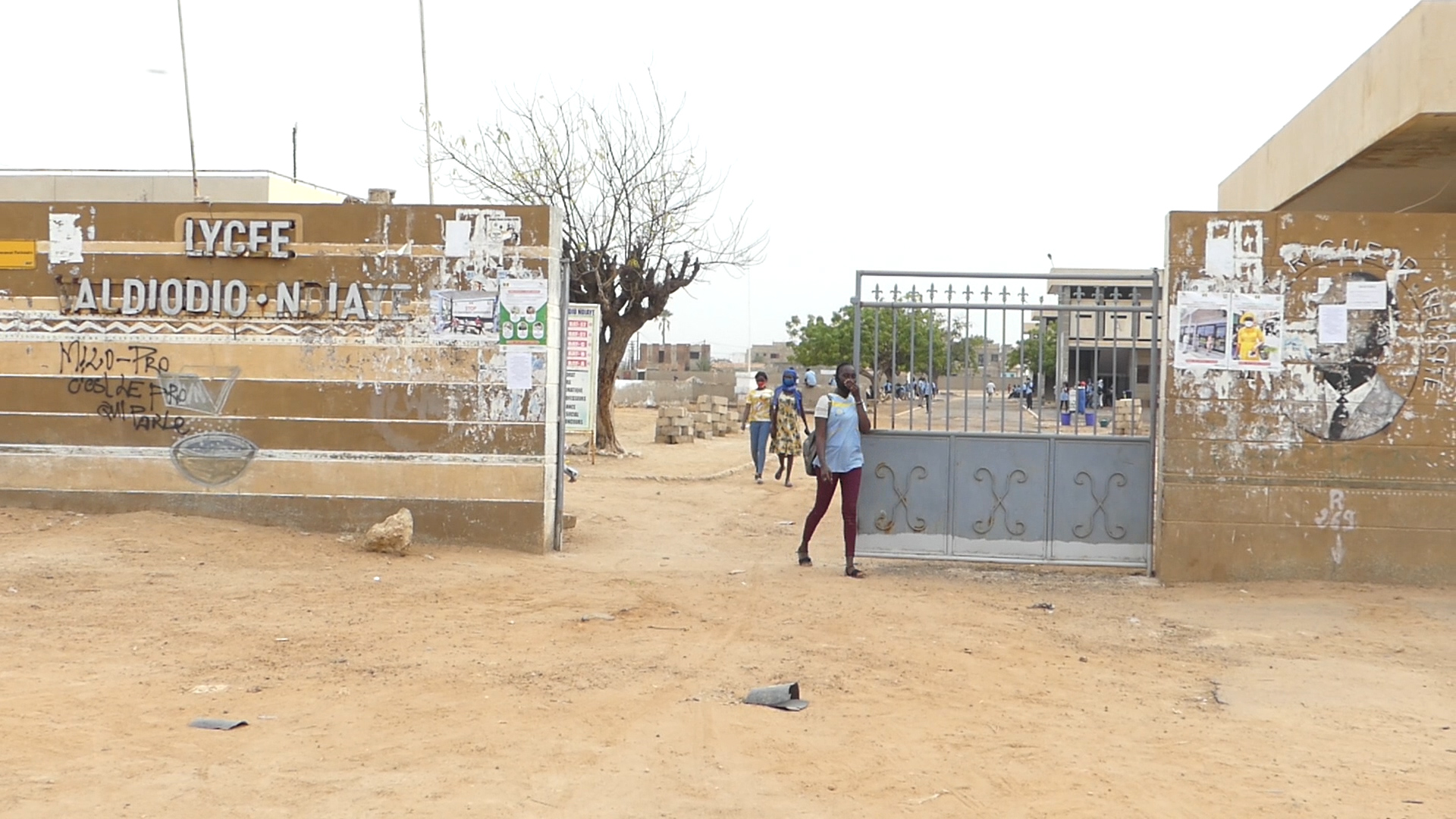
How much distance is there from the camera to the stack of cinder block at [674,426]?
28.1 m

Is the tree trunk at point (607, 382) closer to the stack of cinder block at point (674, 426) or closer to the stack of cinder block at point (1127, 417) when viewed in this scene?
the stack of cinder block at point (674, 426)

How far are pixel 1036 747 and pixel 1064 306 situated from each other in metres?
4.57

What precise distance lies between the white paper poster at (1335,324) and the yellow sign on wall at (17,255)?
10273 mm

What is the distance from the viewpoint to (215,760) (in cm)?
518

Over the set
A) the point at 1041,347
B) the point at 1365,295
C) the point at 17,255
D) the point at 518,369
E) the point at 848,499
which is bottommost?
the point at 848,499

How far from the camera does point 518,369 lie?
34.8ft

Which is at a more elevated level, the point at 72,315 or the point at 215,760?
the point at 72,315

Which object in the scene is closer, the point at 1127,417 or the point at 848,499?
the point at 848,499

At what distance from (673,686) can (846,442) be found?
3.62 metres

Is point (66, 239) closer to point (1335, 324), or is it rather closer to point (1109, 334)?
point (1109, 334)

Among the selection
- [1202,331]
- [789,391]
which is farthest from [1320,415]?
[789,391]

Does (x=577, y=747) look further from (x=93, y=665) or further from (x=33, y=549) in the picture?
(x=33, y=549)

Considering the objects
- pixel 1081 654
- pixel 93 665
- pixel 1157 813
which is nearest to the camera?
pixel 1157 813

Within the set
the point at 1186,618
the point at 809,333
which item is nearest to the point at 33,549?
the point at 1186,618
